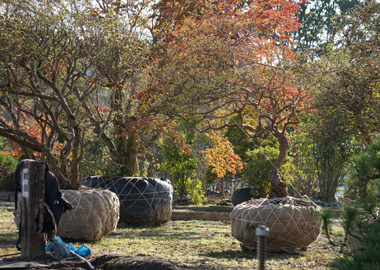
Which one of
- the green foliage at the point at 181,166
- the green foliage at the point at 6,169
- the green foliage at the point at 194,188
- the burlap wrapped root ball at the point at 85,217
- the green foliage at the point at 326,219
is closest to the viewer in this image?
the green foliage at the point at 326,219

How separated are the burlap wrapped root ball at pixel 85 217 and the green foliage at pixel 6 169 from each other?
1059 centimetres

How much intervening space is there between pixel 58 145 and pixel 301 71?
25.5 ft

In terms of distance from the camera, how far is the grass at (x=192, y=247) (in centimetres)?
463

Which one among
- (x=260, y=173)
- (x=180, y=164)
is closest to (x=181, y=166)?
(x=180, y=164)

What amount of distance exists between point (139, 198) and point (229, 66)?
2.93m

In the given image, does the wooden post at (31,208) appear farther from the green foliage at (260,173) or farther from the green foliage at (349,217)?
the green foliage at (260,173)

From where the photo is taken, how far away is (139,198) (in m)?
8.06

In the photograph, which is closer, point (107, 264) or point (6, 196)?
point (107, 264)

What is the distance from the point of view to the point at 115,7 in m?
9.31

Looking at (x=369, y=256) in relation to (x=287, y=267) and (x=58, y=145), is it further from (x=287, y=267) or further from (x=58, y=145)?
(x=58, y=145)

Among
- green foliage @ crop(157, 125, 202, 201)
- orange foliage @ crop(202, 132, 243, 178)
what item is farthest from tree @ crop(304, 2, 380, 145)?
green foliage @ crop(157, 125, 202, 201)

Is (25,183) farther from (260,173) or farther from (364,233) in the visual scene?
(260,173)

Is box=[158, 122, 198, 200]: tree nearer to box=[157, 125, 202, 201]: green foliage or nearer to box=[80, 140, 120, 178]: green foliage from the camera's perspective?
box=[157, 125, 202, 201]: green foliage

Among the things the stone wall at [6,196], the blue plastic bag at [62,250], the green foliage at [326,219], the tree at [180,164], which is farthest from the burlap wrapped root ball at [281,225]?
the stone wall at [6,196]
